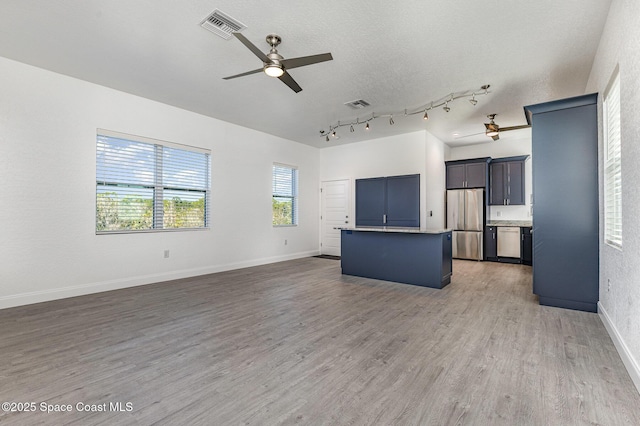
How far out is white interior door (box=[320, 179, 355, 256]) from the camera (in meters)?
8.23

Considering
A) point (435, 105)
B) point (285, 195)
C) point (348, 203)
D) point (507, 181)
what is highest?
point (435, 105)

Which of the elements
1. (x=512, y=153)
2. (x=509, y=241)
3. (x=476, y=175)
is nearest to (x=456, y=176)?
(x=476, y=175)

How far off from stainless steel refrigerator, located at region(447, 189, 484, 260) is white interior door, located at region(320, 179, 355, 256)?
8.73ft

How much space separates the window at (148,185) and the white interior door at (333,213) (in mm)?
3590

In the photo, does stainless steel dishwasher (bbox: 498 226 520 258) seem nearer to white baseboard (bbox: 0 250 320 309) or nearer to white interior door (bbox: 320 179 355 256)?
white interior door (bbox: 320 179 355 256)

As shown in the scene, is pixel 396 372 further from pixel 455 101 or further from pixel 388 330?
pixel 455 101

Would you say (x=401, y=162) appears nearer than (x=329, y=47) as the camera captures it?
No

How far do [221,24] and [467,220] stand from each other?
22.7 ft

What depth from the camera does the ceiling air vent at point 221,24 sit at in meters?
2.90

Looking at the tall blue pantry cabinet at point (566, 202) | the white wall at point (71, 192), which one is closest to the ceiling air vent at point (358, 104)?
the tall blue pantry cabinet at point (566, 202)

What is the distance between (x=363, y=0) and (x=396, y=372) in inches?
123

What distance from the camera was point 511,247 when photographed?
7117 mm

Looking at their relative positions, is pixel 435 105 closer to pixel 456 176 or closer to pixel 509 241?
pixel 456 176

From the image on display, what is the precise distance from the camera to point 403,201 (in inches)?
283
